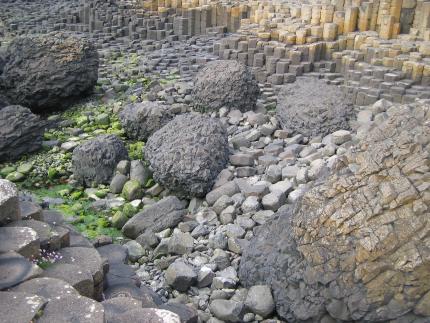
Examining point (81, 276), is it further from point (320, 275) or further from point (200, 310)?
point (320, 275)

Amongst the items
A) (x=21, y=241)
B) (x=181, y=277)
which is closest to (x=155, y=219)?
(x=181, y=277)

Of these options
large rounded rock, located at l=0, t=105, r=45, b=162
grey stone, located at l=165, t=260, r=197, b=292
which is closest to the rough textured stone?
grey stone, located at l=165, t=260, r=197, b=292

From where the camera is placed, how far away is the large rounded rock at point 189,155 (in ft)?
20.9

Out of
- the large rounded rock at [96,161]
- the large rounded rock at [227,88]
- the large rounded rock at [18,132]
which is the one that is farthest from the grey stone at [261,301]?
the large rounded rock at [18,132]

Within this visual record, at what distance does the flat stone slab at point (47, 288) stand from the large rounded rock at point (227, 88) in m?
5.33

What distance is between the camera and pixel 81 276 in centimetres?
341

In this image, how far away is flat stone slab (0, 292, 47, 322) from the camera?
8.90ft

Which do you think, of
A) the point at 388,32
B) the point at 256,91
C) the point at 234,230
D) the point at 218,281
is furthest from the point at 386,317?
the point at 388,32

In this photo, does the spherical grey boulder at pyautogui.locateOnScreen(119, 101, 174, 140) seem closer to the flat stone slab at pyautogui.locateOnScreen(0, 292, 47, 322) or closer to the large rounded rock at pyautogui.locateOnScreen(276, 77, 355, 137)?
the large rounded rock at pyautogui.locateOnScreen(276, 77, 355, 137)

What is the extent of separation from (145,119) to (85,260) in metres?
4.33

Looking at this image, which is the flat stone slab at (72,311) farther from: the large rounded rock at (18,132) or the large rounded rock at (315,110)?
the large rounded rock at (18,132)

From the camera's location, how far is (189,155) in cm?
643

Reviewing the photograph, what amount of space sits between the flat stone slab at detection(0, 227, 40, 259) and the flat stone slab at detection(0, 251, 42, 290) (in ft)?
0.19

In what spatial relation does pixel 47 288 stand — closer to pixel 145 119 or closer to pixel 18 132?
pixel 145 119
